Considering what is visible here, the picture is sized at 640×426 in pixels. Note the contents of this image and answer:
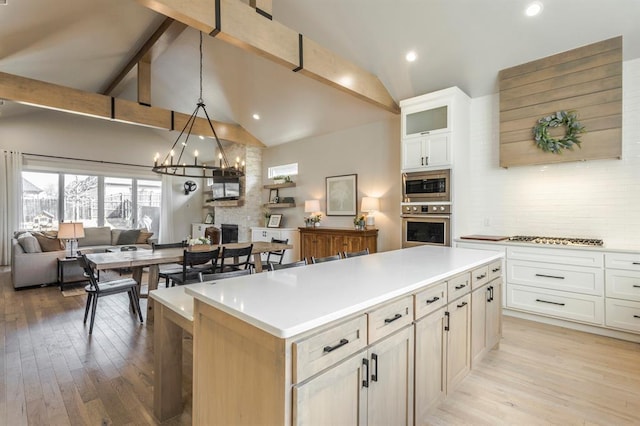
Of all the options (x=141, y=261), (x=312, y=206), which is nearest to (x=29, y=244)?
(x=141, y=261)

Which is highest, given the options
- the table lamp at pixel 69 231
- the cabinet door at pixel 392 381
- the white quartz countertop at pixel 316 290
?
the table lamp at pixel 69 231

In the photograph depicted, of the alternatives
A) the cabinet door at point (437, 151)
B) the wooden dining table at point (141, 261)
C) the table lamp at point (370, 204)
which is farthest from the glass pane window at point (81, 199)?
the cabinet door at point (437, 151)

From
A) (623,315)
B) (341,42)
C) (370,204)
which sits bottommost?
(623,315)

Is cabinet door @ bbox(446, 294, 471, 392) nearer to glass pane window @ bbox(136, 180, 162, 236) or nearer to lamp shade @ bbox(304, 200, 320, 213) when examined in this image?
lamp shade @ bbox(304, 200, 320, 213)

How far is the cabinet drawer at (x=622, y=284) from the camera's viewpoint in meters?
2.97

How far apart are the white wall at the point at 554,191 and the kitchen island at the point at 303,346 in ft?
9.79

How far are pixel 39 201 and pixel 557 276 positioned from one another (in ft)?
34.2

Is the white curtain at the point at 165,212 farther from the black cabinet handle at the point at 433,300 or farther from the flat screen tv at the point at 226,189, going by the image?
the black cabinet handle at the point at 433,300

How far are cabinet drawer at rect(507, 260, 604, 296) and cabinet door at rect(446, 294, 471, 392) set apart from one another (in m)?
1.89

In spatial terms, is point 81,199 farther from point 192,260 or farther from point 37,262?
point 192,260

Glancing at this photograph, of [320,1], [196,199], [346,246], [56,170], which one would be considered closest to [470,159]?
[346,246]

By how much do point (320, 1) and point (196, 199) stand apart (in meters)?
8.02

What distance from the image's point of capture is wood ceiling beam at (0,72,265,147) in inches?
172

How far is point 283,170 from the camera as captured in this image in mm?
7641
